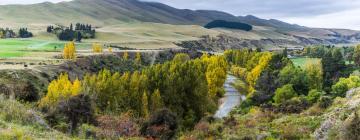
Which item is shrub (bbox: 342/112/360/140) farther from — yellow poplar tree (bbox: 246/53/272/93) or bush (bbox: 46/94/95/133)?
yellow poplar tree (bbox: 246/53/272/93)

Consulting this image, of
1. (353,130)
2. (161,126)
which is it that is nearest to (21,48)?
(161,126)

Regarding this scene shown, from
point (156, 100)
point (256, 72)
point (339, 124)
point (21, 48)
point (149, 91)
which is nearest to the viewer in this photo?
point (339, 124)

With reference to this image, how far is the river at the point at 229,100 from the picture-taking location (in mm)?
89175

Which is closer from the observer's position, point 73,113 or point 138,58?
point 73,113

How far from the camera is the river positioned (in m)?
89.2

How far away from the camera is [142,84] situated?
72.4m

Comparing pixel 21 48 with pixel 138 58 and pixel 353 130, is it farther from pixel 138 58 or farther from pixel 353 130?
pixel 353 130

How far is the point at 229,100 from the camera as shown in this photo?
10594 cm

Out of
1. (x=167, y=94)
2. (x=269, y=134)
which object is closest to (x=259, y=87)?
(x=167, y=94)

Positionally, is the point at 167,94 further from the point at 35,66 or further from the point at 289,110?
the point at 35,66

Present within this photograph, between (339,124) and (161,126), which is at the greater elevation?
(339,124)

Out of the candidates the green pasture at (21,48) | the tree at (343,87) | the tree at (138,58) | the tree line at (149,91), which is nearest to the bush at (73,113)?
the tree line at (149,91)

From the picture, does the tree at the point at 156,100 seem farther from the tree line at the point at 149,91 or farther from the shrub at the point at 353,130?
the shrub at the point at 353,130

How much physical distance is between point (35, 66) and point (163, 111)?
52275 millimetres
